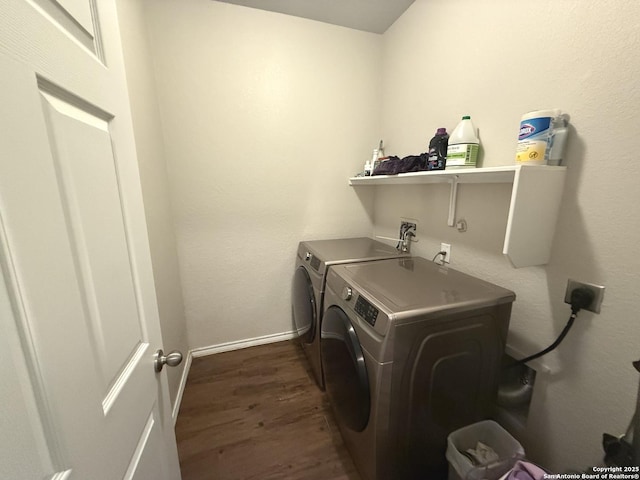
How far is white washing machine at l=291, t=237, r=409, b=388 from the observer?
1.55 meters

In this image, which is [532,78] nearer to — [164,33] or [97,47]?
[97,47]

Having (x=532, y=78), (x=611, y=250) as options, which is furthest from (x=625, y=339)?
(x=532, y=78)

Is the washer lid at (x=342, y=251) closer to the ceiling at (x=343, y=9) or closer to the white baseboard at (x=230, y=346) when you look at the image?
the white baseboard at (x=230, y=346)

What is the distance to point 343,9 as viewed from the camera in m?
1.75

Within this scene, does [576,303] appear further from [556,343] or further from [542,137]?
[542,137]

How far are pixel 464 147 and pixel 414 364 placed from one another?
3.32ft

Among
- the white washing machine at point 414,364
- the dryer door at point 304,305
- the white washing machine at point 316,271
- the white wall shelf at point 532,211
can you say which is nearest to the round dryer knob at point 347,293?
the white washing machine at point 414,364

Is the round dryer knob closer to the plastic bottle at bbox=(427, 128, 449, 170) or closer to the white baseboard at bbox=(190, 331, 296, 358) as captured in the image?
the plastic bottle at bbox=(427, 128, 449, 170)

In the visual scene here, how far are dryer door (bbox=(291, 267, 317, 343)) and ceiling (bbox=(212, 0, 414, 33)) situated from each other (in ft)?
6.09

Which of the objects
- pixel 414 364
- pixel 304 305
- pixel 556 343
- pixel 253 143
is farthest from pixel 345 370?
pixel 253 143

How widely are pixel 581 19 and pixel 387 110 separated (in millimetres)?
1265

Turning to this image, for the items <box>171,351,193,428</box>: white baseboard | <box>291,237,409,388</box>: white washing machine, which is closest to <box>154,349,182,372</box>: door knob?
<box>291,237,409,388</box>: white washing machine

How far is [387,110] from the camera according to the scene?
6.73 ft

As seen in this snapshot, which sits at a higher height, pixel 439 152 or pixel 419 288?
pixel 439 152
